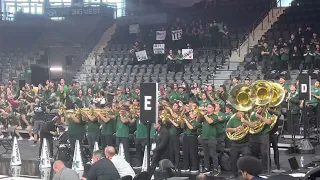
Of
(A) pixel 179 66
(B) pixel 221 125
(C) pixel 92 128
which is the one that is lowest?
(C) pixel 92 128

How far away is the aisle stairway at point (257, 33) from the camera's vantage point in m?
24.1

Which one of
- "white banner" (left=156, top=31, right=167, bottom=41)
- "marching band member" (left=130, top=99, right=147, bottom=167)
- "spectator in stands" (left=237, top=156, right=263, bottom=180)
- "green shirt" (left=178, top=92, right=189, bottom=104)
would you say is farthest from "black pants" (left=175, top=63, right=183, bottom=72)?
"spectator in stands" (left=237, top=156, right=263, bottom=180)

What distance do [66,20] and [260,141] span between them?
2054 cm

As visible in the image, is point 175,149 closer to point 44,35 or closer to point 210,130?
point 210,130

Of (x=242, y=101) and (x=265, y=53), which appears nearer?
(x=242, y=101)

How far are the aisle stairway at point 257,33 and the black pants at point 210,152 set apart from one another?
479 inches

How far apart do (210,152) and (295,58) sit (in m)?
9.16

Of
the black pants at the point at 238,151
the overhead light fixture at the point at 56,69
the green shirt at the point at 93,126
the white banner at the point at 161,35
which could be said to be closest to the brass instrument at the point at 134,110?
the green shirt at the point at 93,126

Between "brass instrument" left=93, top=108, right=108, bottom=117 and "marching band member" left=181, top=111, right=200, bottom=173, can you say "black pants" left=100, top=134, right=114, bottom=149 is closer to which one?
"brass instrument" left=93, top=108, right=108, bottom=117

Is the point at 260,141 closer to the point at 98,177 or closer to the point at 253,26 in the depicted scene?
the point at 98,177

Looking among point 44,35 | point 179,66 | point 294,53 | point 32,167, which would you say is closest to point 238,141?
point 32,167

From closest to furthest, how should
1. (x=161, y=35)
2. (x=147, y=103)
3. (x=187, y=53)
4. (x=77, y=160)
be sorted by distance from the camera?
(x=147, y=103), (x=77, y=160), (x=187, y=53), (x=161, y=35)

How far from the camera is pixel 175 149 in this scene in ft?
41.3

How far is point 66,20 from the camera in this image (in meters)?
30.1
